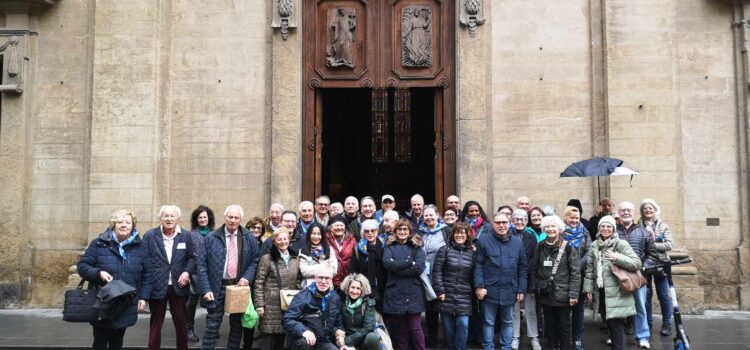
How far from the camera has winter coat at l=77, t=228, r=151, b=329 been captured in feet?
24.1

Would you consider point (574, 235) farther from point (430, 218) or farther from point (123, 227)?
point (123, 227)

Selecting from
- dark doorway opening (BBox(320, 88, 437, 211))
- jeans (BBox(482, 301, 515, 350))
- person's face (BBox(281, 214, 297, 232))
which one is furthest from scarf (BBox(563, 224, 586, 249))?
dark doorway opening (BBox(320, 88, 437, 211))

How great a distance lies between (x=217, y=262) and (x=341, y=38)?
5983 millimetres

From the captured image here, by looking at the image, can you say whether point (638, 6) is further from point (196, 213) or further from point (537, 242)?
point (196, 213)

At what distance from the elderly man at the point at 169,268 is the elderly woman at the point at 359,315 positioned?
2.08 m

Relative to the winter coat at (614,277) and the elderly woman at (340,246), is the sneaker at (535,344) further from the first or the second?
the elderly woman at (340,246)

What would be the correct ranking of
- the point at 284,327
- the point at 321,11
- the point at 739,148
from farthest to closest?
the point at 321,11, the point at 739,148, the point at 284,327

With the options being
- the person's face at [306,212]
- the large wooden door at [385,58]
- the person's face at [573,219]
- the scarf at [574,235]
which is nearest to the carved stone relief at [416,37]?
the large wooden door at [385,58]

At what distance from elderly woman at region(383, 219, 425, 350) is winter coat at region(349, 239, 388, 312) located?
0.12m

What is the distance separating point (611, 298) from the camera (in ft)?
26.7

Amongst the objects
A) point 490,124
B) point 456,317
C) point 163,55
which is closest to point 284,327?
point 456,317

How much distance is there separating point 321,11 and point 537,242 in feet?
21.7

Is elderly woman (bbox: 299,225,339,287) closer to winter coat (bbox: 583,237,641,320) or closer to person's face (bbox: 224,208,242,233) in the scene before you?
person's face (bbox: 224,208,242,233)

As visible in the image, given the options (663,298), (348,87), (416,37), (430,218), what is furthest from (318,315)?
(416,37)
